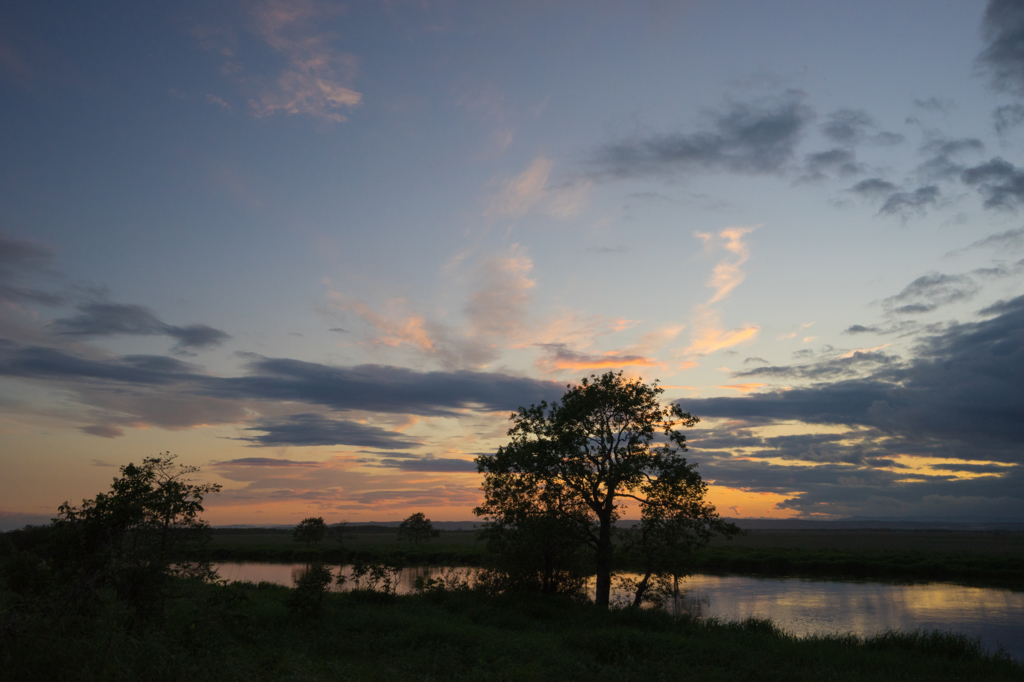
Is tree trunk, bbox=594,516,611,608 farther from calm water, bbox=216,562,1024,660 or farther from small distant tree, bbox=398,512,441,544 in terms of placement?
small distant tree, bbox=398,512,441,544

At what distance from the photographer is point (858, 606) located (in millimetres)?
37875

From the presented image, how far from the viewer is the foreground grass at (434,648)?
11.1 meters

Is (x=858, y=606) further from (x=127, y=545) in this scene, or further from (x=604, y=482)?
(x=127, y=545)

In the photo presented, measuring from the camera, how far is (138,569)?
41.7 ft

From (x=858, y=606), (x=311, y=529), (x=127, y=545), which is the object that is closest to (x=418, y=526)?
(x=311, y=529)

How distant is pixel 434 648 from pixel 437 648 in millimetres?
137

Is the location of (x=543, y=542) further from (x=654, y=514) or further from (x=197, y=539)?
(x=197, y=539)

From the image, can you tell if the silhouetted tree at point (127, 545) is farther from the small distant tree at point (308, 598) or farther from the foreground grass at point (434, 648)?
the small distant tree at point (308, 598)

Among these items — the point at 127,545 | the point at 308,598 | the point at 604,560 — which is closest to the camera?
the point at 127,545

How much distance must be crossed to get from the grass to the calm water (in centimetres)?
892

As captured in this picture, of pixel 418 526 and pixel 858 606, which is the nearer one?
pixel 858 606

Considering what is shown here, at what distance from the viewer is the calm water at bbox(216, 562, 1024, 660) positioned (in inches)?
1182

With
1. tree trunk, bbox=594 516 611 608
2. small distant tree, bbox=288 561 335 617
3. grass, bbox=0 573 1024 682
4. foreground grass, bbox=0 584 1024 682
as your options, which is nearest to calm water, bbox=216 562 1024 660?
tree trunk, bbox=594 516 611 608

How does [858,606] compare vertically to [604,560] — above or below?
below
